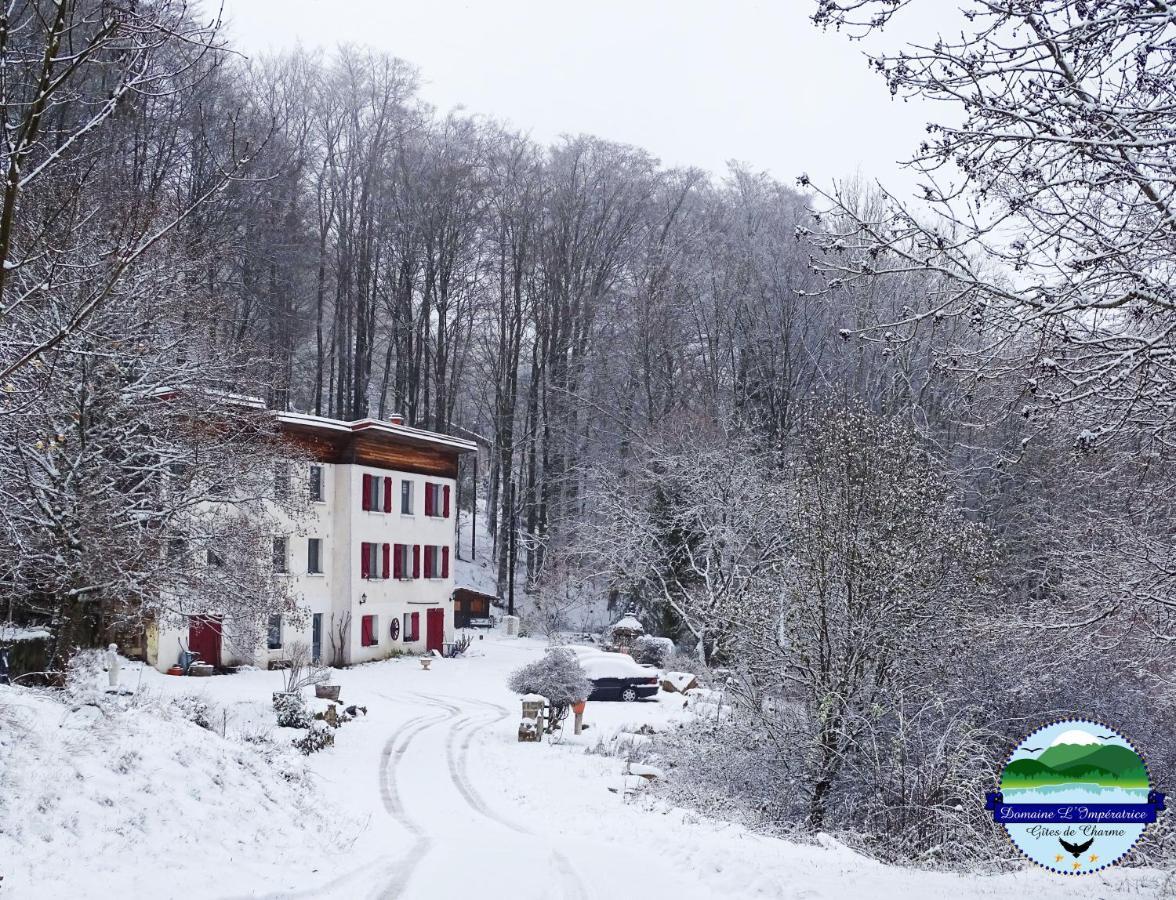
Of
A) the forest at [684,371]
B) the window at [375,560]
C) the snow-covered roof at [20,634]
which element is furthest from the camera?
the window at [375,560]

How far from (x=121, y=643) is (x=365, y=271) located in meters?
21.5

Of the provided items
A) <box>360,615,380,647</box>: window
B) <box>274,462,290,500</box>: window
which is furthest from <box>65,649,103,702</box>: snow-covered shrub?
<box>360,615,380,647</box>: window

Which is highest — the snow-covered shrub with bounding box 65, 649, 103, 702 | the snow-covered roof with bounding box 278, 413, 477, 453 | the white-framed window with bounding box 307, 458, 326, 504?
the snow-covered roof with bounding box 278, 413, 477, 453

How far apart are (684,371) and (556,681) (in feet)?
69.2

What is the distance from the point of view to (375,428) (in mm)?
35250

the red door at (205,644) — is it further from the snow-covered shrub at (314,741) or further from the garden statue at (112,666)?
the snow-covered shrub at (314,741)

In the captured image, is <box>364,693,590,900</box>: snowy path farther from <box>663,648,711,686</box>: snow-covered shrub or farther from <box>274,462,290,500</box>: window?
<box>663,648,711,686</box>: snow-covered shrub

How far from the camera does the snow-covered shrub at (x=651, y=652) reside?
112 ft

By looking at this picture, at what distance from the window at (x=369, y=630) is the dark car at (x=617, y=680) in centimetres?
1016

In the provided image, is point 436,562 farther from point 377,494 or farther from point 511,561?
point 511,561

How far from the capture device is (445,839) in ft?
39.8

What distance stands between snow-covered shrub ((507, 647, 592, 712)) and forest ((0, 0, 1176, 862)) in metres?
3.20

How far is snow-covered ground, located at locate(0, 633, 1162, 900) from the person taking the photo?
350 inches

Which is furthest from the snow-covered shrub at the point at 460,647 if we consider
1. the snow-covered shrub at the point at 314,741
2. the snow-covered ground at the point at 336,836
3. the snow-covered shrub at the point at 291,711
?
the snow-covered ground at the point at 336,836
